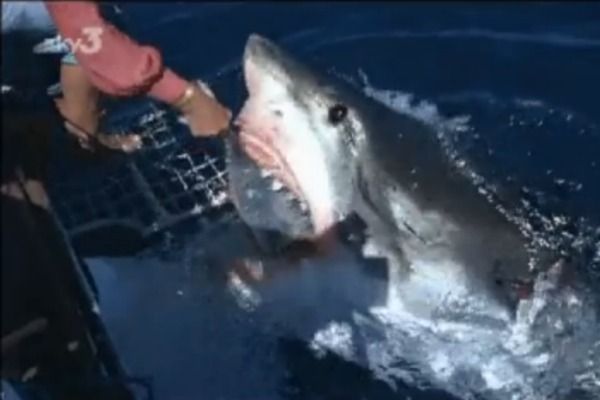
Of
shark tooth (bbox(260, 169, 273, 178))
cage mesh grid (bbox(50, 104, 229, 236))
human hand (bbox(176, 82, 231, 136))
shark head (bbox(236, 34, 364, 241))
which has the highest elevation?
shark head (bbox(236, 34, 364, 241))

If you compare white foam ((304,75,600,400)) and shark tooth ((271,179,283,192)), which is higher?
white foam ((304,75,600,400))

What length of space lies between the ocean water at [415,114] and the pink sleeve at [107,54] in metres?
0.86

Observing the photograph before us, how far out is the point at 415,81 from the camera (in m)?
5.54

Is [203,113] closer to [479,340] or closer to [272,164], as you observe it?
[272,164]

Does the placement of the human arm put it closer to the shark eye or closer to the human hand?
the human hand

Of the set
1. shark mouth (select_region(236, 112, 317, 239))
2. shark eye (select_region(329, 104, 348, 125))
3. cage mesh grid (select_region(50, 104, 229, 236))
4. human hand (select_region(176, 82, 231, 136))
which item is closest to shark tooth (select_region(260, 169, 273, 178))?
shark mouth (select_region(236, 112, 317, 239))

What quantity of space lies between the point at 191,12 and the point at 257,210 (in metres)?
2.27

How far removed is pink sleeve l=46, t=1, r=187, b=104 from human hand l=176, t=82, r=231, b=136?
174 mm

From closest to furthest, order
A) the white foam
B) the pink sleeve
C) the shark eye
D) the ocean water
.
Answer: the pink sleeve, the shark eye, the white foam, the ocean water

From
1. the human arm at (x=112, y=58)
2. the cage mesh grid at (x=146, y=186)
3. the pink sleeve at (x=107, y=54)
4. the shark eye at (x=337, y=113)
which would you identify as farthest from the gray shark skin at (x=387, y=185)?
the cage mesh grid at (x=146, y=186)

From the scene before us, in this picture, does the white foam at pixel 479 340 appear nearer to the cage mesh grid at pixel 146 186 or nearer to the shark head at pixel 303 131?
the shark head at pixel 303 131

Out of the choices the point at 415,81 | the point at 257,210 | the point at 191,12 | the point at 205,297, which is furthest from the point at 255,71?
the point at 191,12

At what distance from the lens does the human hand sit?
3.75m

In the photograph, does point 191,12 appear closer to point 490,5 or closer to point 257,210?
point 490,5
